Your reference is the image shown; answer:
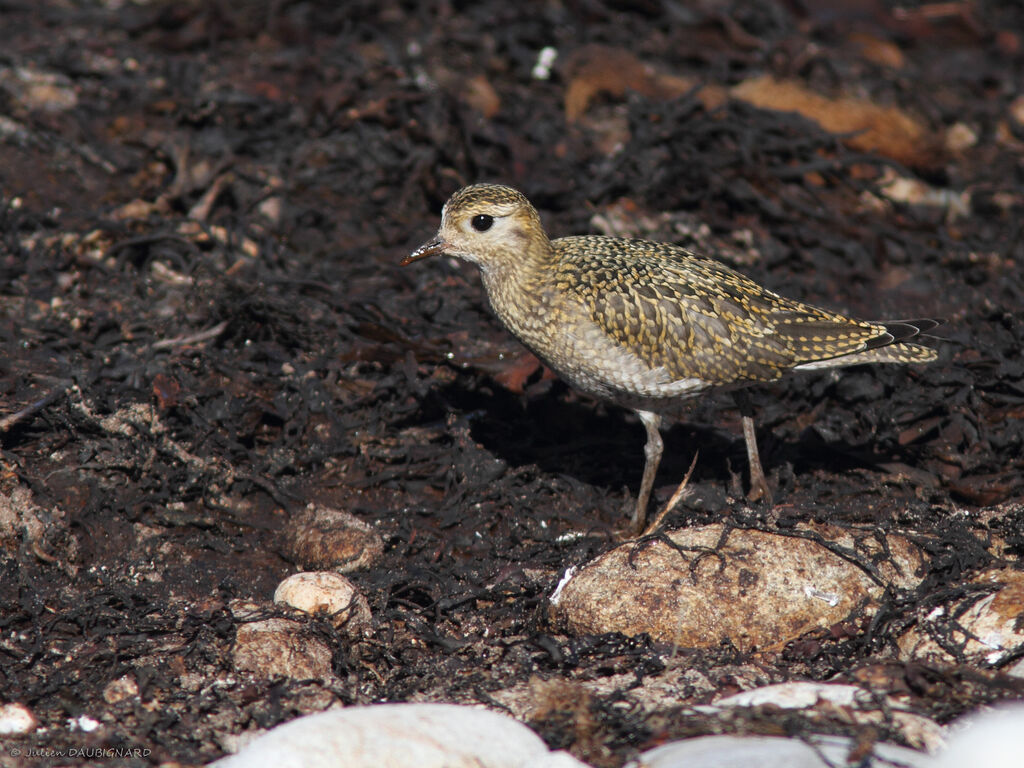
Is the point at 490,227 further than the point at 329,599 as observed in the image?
Yes

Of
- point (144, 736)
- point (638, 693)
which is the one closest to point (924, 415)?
point (638, 693)

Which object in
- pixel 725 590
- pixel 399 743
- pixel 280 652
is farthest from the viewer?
pixel 725 590

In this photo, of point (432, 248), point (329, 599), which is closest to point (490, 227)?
point (432, 248)

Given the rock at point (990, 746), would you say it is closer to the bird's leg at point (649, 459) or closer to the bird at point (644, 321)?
the bird at point (644, 321)

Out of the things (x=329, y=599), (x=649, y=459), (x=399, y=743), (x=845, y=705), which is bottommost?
(x=329, y=599)

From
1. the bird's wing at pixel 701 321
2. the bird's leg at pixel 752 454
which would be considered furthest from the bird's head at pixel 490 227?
the bird's leg at pixel 752 454

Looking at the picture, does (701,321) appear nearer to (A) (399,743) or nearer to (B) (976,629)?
(B) (976,629)

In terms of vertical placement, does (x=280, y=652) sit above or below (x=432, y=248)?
below
